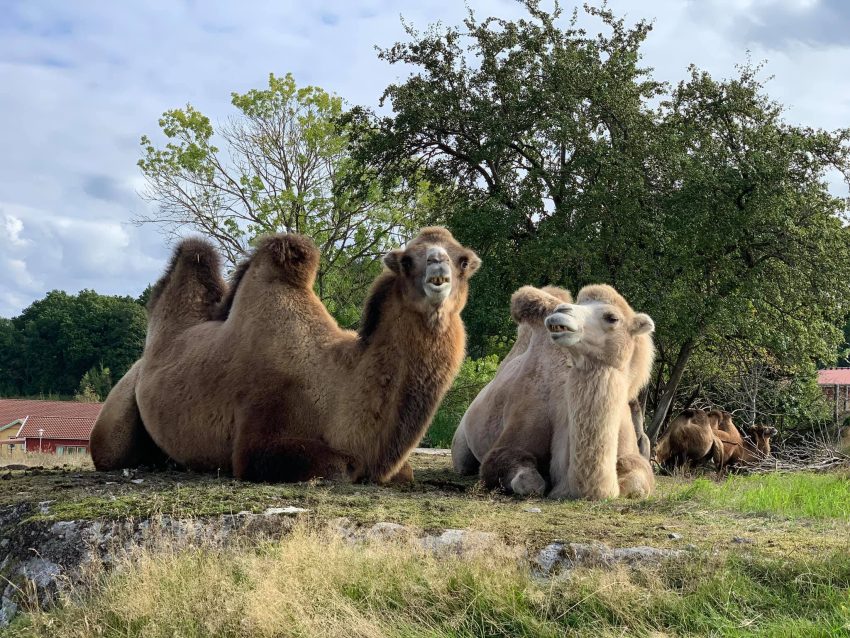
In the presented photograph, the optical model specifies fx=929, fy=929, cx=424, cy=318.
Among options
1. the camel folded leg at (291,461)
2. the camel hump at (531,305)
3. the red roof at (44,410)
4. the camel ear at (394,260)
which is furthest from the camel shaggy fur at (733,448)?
the red roof at (44,410)

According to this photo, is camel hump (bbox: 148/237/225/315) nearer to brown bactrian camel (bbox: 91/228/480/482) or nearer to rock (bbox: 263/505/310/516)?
brown bactrian camel (bbox: 91/228/480/482)

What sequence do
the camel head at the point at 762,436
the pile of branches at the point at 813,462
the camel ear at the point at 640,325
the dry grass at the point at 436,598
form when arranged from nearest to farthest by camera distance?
the dry grass at the point at 436,598
the camel ear at the point at 640,325
the pile of branches at the point at 813,462
the camel head at the point at 762,436

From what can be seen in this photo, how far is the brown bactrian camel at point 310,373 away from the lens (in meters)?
7.14

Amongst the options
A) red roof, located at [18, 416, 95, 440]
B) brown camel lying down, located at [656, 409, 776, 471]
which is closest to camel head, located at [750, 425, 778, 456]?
brown camel lying down, located at [656, 409, 776, 471]

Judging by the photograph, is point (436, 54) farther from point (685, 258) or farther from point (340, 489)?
point (340, 489)

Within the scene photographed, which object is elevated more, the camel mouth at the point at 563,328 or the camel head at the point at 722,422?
the camel mouth at the point at 563,328

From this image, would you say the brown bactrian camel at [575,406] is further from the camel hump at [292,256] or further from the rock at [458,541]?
the rock at [458,541]

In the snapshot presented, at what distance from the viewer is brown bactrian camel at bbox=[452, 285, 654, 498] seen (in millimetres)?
7078

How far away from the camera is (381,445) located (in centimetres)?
726

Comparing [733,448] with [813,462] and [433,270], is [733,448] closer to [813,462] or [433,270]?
[813,462]

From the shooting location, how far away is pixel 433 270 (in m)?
6.80

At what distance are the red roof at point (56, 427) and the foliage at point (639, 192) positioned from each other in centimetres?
3507

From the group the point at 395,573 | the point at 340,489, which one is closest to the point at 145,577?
the point at 395,573

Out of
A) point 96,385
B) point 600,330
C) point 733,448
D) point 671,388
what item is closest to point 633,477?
point 600,330
